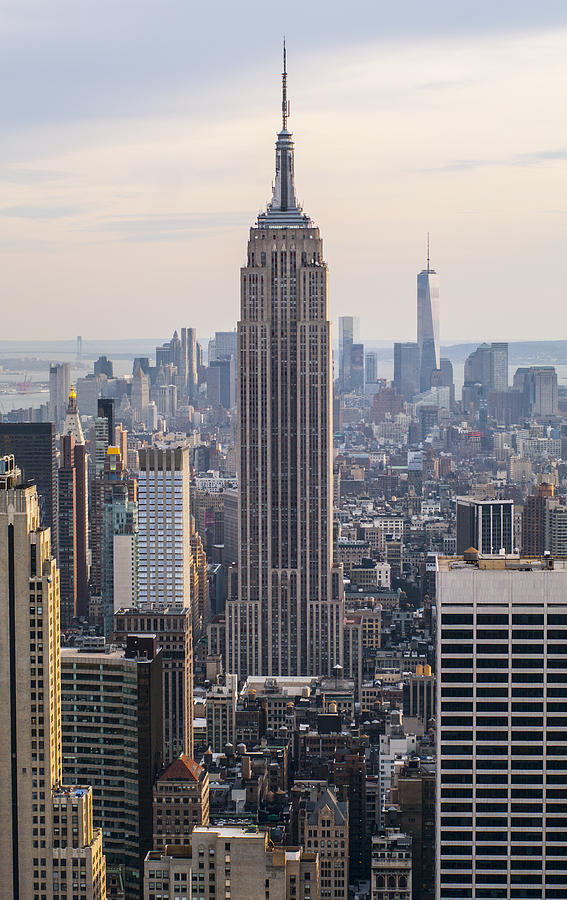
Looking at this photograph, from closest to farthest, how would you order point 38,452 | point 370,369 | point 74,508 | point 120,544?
point 120,544
point 38,452
point 74,508
point 370,369

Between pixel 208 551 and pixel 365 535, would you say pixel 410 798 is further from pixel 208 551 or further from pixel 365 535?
pixel 365 535

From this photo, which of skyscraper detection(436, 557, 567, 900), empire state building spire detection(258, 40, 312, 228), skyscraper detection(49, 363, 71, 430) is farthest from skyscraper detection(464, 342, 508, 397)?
skyscraper detection(436, 557, 567, 900)

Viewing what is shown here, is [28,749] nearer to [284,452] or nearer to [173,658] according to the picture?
[173,658]

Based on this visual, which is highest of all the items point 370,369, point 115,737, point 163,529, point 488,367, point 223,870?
point 370,369

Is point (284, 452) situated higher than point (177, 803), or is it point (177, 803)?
point (284, 452)

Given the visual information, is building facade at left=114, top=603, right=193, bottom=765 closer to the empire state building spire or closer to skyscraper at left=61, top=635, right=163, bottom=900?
skyscraper at left=61, top=635, right=163, bottom=900

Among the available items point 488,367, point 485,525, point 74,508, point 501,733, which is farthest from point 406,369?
point 501,733

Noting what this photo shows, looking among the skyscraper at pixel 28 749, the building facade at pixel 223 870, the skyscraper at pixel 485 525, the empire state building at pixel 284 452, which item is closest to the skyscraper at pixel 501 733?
the building facade at pixel 223 870

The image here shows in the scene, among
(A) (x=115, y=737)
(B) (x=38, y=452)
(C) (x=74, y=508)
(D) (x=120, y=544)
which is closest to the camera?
(A) (x=115, y=737)
